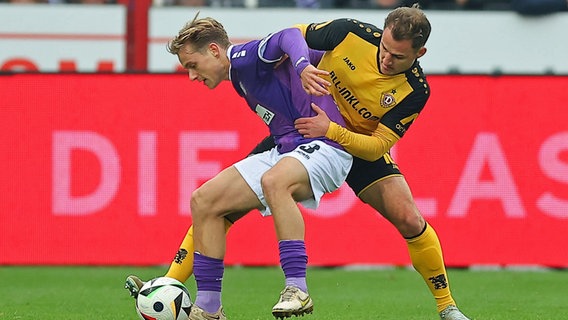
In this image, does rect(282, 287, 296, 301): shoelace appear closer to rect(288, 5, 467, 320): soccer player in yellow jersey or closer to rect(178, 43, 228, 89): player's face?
rect(288, 5, 467, 320): soccer player in yellow jersey

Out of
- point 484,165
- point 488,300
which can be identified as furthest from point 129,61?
point 488,300

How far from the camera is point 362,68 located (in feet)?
23.8

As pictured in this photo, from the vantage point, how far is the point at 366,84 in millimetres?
7246

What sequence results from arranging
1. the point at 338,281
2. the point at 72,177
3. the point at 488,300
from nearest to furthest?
1. the point at 488,300
2. the point at 338,281
3. the point at 72,177

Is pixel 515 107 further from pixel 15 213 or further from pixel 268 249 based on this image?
pixel 15 213

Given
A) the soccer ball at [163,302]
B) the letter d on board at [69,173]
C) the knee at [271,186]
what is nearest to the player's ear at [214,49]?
the knee at [271,186]

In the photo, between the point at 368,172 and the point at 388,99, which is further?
the point at 368,172

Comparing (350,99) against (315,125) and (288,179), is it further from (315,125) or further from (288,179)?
(288,179)

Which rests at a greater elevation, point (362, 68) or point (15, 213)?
point (362, 68)

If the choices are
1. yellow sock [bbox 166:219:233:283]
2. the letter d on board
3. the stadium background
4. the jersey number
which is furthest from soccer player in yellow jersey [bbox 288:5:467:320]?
the letter d on board

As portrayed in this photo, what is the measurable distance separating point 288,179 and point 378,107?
810 mm

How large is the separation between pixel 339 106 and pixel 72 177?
17.0ft

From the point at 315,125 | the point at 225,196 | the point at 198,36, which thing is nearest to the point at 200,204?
the point at 225,196

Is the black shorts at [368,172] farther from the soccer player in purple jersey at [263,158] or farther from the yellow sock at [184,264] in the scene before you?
the yellow sock at [184,264]
